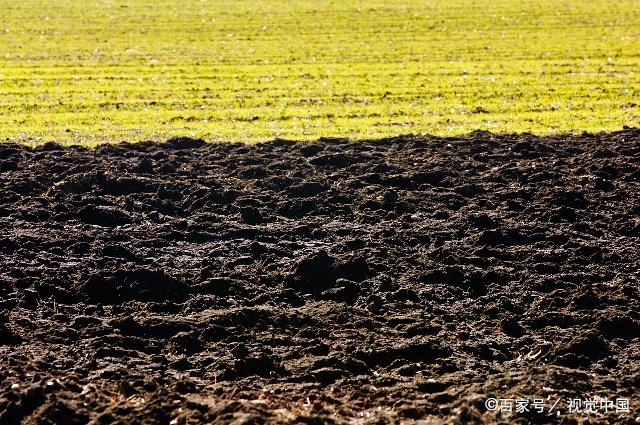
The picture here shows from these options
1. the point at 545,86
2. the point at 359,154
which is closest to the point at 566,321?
the point at 359,154

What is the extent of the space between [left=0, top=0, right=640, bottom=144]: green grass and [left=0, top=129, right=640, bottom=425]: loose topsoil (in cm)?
282

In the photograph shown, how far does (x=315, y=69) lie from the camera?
2689 cm

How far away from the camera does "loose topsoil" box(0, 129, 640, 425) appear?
26.7ft

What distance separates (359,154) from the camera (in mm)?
16344

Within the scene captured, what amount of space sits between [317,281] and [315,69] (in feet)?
54.7

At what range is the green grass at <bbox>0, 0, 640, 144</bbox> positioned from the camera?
19672mm

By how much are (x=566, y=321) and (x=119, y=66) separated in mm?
20469

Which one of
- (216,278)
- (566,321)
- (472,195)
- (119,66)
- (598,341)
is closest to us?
(598,341)

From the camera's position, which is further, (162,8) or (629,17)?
(162,8)

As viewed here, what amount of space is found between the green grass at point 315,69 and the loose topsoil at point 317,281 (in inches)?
111

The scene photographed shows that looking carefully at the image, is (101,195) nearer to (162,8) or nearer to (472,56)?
(472,56)

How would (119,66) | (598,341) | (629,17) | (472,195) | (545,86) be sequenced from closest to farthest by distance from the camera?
(598,341), (472,195), (545,86), (119,66), (629,17)

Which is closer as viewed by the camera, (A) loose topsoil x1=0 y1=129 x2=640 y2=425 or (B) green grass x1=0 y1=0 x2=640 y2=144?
(A) loose topsoil x1=0 y1=129 x2=640 y2=425

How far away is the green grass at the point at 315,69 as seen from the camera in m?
19.7
